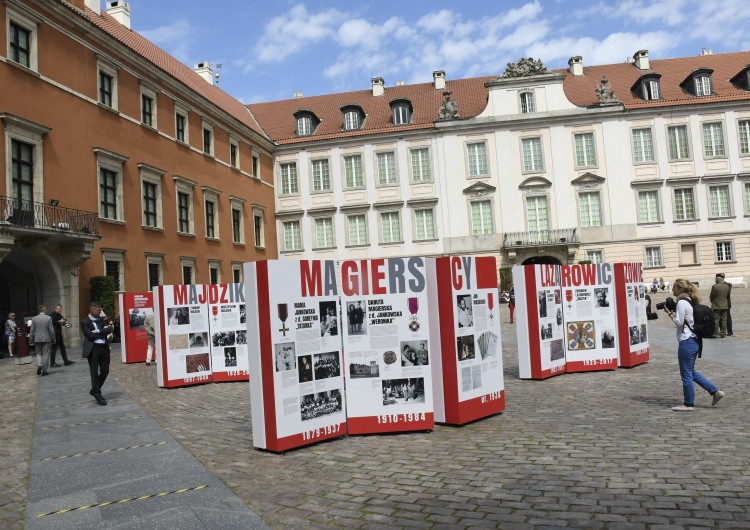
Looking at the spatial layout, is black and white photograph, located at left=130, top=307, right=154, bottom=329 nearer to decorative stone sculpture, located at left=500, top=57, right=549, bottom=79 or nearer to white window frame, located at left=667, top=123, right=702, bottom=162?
decorative stone sculpture, located at left=500, top=57, right=549, bottom=79

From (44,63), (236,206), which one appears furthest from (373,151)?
(44,63)

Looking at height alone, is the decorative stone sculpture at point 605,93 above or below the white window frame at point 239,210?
above

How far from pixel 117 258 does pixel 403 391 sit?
853 inches

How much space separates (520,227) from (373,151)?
11021mm

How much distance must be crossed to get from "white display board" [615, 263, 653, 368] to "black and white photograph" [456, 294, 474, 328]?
19.2 ft

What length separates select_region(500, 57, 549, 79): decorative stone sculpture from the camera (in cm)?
4178

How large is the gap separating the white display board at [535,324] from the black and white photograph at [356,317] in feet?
15.4

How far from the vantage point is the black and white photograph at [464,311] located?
8258 millimetres

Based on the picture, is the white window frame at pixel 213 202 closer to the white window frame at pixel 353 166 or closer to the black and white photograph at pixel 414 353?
the white window frame at pixel 353 166

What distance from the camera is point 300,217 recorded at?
43938mm

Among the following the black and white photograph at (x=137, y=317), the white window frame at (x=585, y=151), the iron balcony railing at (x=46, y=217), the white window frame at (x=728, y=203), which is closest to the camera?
the black and white photograph at (x=137, y=317)

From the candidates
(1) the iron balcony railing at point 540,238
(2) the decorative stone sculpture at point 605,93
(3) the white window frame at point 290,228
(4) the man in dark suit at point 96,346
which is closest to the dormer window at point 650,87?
(2) the decorative stone sculpture at point 605,93

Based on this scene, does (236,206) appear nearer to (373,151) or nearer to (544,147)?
(373,151)

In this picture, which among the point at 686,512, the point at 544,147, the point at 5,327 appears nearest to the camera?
the point at 686,512
